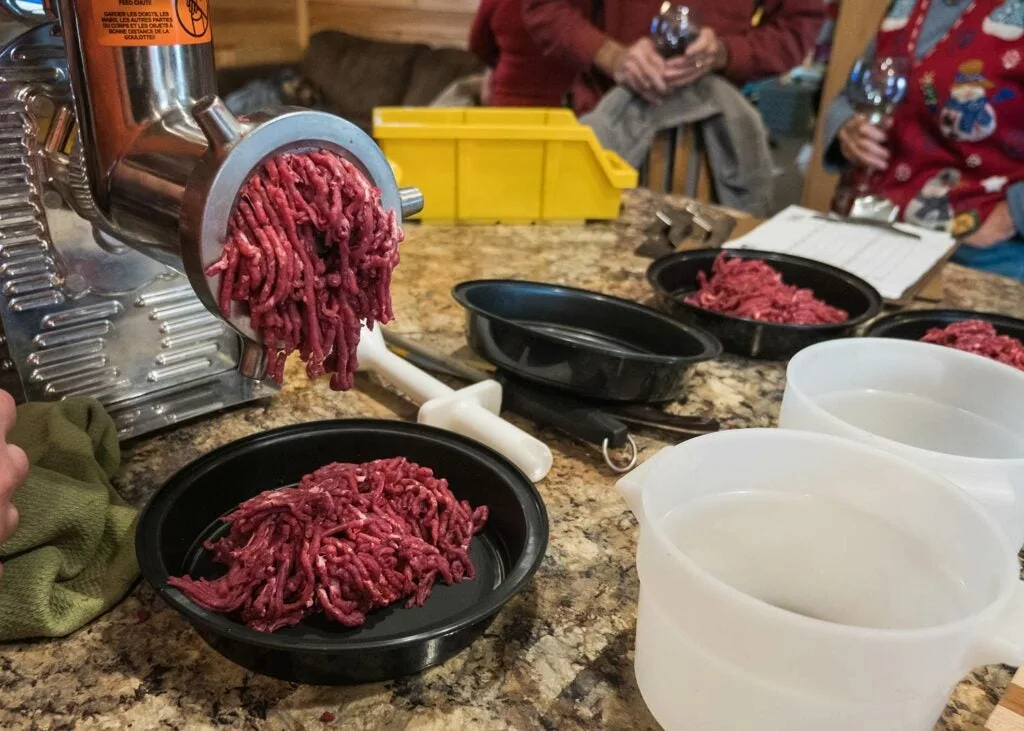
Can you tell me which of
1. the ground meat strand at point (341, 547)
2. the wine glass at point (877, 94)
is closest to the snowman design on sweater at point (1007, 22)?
the wine glass at point (877, 94)

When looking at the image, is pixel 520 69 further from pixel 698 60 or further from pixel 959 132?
pixel 959 132

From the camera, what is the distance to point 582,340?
911mm

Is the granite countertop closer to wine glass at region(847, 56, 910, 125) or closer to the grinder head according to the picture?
the grinder head

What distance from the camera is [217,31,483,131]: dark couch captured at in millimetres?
3197

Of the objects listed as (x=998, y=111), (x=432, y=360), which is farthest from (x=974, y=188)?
(x=432, y=360)

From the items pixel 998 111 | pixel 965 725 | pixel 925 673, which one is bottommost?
pixel 965 725

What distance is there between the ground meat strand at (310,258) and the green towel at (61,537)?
20 centimetres

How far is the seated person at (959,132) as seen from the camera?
1.58 metres

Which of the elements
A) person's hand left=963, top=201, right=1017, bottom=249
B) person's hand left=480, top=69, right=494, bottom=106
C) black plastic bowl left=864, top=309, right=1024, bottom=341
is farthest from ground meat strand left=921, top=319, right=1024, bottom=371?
person's hand left=480, top=69, right=494, bottom=106

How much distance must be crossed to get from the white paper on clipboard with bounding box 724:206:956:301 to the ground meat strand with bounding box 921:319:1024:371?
0.75 feet

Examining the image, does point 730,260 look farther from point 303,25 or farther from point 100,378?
point 303,25

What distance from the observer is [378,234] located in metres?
0.52

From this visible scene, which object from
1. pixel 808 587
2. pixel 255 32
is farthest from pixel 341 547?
pixel 255 32

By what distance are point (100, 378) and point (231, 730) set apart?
0.38m
